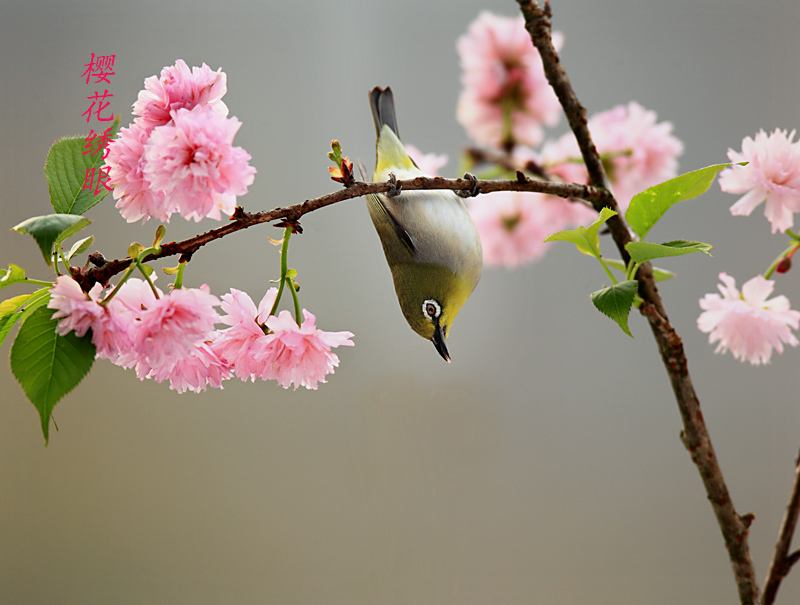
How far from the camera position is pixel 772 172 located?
396 mm

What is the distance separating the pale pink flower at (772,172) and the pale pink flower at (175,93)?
0.36 meters

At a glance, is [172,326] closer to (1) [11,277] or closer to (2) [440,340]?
(1) [11,277]

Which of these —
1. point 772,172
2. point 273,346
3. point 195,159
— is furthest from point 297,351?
point 772,172

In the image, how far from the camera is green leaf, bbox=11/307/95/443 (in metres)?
0.27

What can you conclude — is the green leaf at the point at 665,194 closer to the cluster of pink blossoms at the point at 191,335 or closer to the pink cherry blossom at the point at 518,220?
the cluster of pink blossoms at the point at 191,335

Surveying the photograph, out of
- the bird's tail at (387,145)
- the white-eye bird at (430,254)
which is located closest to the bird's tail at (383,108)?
the bird's tail at (387,145)

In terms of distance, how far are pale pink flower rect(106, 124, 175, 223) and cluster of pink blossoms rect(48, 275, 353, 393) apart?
44 mm

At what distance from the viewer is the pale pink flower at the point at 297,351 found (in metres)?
0.33

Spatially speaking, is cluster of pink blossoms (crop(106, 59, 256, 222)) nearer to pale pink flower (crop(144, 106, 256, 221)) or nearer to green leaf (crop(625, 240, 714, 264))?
pale pink flower (crop(144, 106, 256, 221))

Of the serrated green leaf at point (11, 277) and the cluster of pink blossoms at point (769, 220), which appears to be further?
the cluster of pink blossoms at point (769, 220)

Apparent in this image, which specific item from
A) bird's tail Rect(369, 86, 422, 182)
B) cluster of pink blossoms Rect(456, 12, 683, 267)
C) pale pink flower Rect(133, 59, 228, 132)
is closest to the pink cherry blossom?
cluster of pink blossoms Rect(456, 12, 683, 267)

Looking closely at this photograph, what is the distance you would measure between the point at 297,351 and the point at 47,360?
0.13m

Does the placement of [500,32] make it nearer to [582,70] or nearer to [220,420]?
[582,70]

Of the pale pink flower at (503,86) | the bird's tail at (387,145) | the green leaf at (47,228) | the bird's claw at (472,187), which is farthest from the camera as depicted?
the pale pink flower at (503,86)
